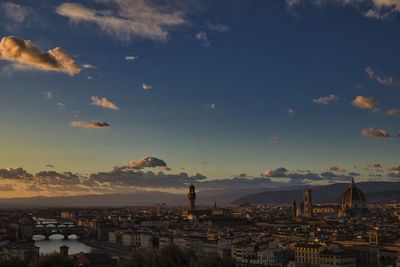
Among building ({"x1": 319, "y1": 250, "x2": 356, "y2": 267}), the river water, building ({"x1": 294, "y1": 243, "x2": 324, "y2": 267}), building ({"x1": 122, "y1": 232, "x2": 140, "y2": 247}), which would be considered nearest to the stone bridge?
the river water

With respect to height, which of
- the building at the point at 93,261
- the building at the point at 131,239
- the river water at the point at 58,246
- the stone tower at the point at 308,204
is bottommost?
the river water at the point at 58,246

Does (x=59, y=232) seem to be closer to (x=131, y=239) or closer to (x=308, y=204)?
(x=131, y=239)

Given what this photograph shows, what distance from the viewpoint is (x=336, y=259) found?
142 ft

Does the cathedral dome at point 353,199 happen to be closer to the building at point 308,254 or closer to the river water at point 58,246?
the river water at point 58,246

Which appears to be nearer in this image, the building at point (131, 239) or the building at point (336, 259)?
the building at point (336, 259)

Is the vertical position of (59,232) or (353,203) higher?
(353,203)

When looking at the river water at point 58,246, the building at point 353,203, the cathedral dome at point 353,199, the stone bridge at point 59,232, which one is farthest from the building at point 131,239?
the cathedral dome at point 353,199

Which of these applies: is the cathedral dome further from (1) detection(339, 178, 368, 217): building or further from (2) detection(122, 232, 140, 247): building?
(2) detection(122, 232, 140, 247): building

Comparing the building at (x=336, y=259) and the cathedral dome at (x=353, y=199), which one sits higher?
the cathedral dome at (x=353, y=199)

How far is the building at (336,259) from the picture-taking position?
43.2 m

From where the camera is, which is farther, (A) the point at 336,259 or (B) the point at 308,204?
(B) the point at 308,204

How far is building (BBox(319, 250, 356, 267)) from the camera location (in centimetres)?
4319

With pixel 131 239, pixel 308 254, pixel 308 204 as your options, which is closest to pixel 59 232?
pixel 131 239

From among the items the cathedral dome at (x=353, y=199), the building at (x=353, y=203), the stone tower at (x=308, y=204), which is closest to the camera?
the building at (x=353, y=203)
